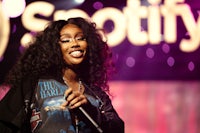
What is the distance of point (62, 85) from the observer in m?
2.01

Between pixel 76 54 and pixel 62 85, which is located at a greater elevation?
pixel 76 54

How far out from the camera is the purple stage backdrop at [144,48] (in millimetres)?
4070

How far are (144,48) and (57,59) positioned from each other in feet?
6.81

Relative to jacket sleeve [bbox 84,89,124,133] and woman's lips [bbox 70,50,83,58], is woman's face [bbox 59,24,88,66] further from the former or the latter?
jacket sleeve [bbox 84,89,124,133]

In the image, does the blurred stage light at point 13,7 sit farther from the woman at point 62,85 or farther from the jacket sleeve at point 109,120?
the jacket sleeve at point 109,120

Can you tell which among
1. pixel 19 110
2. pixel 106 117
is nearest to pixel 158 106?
pixel 106 117

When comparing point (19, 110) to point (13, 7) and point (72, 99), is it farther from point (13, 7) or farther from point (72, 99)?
point (13, 7)

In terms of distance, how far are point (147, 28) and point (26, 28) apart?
3.61 ft

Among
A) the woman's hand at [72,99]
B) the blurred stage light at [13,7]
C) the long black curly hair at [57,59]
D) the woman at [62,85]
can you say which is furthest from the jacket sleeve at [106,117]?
the blurred stage light at [13,7]

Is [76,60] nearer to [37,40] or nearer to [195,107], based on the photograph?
[37,40]

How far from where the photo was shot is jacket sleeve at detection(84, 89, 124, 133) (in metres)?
1.99

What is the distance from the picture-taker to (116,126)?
2.11 metres

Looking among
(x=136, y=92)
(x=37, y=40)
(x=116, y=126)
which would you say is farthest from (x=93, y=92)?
(x=136, y=92)

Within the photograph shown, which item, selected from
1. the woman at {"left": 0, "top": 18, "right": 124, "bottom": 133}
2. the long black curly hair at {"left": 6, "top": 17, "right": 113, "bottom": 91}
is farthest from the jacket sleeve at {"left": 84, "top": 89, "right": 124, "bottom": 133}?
the long black curly hair at {"left": 6, "top": 17, "right": 113, "bottom": 91}
